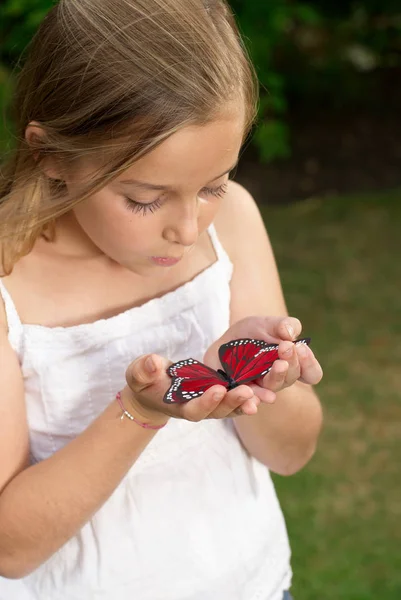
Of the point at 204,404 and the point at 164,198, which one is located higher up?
the point at 164,198

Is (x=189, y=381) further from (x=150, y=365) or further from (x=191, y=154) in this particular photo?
(x=191, y=154)

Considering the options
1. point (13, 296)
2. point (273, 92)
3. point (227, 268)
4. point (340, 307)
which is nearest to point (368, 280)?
point (340, 307)

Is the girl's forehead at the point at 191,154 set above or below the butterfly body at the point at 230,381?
above

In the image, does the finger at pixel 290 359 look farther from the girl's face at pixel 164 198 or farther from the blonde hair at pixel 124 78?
the blonde hair at pixel 124 78

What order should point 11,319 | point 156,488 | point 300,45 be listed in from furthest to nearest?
point 300,45
point 156,488
point 11,319

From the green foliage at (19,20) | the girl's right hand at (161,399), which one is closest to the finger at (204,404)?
the girl's right hand at (161,399)

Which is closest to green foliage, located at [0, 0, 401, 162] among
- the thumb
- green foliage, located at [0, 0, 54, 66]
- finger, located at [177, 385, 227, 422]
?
green foliage, located at [0, 0, 54, 66]

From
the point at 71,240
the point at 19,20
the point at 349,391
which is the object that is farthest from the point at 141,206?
the point at 19,20
